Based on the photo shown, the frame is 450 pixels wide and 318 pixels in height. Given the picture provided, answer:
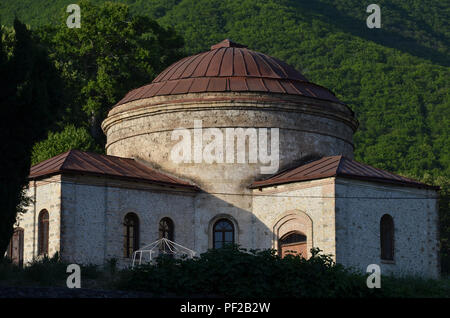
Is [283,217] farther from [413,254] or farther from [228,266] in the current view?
[228,266]

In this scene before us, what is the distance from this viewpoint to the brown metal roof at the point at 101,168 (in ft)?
91.9

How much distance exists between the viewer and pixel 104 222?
2820 cm

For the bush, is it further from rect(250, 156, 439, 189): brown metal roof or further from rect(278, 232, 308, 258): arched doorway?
rect(250, 156, 439, 189): brown metal roof

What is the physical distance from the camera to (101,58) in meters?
44.7

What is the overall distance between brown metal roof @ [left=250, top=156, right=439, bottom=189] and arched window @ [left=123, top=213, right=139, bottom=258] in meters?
4.53

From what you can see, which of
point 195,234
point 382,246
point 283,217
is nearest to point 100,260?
point 195,234

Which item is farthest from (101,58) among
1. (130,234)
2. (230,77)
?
(130,234)

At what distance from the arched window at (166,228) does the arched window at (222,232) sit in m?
1.61

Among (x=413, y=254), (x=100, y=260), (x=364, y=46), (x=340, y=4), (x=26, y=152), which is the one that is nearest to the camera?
(x=26, y=152)

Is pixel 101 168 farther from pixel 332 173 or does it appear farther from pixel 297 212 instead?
pixel 332 173

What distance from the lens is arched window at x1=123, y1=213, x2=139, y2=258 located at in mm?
29000

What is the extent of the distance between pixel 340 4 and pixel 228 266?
68213 mm

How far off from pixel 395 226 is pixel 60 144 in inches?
724

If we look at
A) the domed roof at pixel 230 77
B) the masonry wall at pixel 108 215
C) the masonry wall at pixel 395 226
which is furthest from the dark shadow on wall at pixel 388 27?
the masonry wall at pixel 108 215
